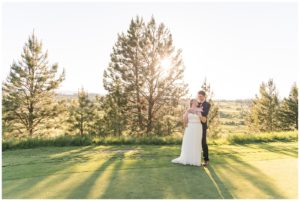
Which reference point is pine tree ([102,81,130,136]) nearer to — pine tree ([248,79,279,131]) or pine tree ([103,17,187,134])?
pine tree ([103,17,187,134])

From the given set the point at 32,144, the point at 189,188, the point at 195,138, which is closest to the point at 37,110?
the point at 32,144

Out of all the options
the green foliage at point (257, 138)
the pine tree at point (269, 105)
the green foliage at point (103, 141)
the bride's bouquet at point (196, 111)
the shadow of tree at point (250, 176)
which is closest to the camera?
the shadow of tree at point (250, 176)

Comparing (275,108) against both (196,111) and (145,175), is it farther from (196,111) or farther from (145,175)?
(145,175)

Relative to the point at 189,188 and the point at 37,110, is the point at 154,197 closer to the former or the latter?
the point at 189,188

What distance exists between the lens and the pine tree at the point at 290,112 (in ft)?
139

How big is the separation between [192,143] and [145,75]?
63.6 ft

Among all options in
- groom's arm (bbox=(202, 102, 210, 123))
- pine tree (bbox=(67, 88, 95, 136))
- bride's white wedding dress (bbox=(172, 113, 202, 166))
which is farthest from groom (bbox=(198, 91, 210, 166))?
pine tree (bbox=(67, 88, 95, 136))

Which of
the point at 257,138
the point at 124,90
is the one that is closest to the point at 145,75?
the point at 124,90

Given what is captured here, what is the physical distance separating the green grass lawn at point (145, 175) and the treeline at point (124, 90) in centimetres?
1719

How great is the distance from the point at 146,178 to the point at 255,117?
42.0 metres

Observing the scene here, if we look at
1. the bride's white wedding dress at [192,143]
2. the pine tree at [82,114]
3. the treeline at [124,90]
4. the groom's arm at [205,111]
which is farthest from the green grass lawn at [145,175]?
the pine tree at [82,114]

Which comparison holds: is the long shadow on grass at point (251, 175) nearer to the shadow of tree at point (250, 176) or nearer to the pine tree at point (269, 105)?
the shadow of tree at point (250, 176)

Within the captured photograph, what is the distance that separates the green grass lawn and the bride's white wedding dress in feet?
1.13

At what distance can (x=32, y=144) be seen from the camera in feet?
37.4
